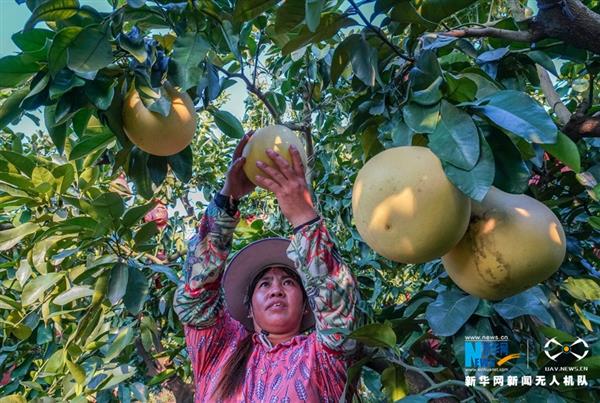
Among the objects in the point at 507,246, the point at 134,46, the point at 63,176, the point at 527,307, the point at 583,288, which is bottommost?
the point at 583,288

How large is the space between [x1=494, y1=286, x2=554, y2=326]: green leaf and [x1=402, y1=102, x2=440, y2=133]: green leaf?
634 mm

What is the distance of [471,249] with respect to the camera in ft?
3.37

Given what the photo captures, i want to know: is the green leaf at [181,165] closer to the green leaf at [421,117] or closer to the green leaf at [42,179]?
the green leaf at [42,179]

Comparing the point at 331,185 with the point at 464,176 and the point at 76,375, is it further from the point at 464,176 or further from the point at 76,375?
the point at 464,176

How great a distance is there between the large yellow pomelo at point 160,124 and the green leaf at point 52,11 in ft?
0.75

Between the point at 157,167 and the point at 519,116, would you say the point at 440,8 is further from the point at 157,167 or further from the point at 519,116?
the point at 157,167

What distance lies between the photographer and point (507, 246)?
989 mm

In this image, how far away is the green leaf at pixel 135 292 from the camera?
1.51 metres

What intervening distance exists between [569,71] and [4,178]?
83.2 inches

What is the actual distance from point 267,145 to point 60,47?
2.07 ft

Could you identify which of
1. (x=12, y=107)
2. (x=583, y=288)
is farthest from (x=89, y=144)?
(x=583, y=288)

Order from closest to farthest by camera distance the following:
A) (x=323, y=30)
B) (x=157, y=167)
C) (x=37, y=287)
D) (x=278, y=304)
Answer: (x=323, y=30), (x=157, y=167), (x=37, y=287), (x=278, y=304)

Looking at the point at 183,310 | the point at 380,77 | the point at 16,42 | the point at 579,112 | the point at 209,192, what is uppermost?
the point at 16,42

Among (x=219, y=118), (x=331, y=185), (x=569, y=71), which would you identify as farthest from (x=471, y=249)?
(x=331, y=185)
